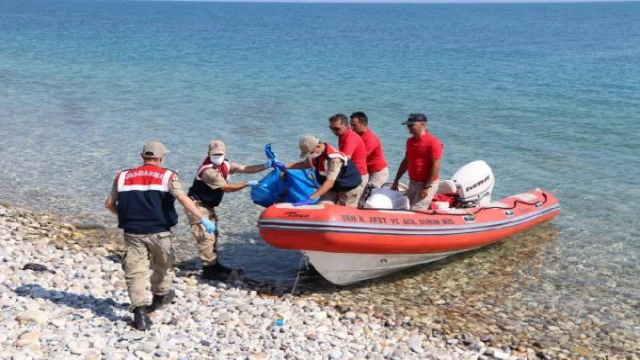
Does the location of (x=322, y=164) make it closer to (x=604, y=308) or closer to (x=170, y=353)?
(x=170, y=353)

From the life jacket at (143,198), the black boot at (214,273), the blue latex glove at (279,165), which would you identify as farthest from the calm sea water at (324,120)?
the life jacket at (143,198)

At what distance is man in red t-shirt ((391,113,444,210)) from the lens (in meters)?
7.92

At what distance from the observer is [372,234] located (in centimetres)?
742

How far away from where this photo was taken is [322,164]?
24.5 feet

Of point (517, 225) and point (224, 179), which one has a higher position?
point (224, 179)

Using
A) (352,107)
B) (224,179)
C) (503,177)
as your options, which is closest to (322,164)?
(224,179)

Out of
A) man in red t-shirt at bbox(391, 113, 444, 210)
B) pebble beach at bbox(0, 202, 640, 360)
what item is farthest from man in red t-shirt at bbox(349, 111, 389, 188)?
pebble beach at bbox(0, 202, 640, 360)

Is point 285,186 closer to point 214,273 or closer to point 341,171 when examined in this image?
point 341,171

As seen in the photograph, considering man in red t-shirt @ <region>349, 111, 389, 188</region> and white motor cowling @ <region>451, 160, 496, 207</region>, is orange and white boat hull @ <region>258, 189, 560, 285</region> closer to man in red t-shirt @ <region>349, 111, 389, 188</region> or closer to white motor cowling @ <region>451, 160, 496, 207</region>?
white motor cowling @ <region>451, 160, 496, 207</region>

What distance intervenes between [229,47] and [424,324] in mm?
39113

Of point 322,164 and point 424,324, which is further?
point 322,164

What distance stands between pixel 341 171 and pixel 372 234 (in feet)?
2.44

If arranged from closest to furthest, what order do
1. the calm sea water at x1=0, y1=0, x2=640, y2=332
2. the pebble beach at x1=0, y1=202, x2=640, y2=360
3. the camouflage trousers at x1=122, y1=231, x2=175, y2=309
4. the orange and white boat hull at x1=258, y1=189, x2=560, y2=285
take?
the pebble beach at x1=0, y1=202, x2=640, y2=360, the camouflage trousers at x1=122, y1=231, x2=175, y2=309, the orange and white boat hull at x1=258, y1=189, x2=560, y2=285, the calm sea water at x1=0, y1=0, x2=640, y2=332

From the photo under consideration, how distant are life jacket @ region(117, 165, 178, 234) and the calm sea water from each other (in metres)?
2.47
